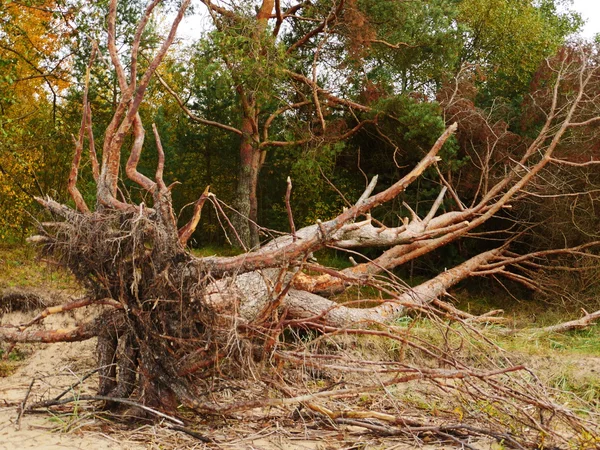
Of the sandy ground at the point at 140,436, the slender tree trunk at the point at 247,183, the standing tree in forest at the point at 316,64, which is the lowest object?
Answer: the sandy ground at the point at 140,436

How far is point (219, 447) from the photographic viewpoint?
14.4 ft

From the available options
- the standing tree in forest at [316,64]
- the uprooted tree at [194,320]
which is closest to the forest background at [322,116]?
the standing tree in forest at [316,64]

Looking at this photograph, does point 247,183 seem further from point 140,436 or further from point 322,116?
point 140,436

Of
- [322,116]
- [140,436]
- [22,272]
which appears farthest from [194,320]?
[322,116]

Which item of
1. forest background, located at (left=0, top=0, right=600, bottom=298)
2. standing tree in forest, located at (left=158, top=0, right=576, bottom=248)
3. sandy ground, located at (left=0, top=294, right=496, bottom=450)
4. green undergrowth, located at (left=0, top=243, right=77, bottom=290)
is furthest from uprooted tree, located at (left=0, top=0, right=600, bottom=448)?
standing tree in forest, located at (left=158, top=0, right=576, bottom=248)

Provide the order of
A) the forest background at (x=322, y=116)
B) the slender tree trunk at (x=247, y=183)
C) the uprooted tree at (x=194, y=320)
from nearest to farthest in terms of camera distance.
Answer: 1. the uprooted tree at (x=194, y=320)
2. the forest background at (x=322, y=116)
3. the slender tree trunk at (x=247, y=183)

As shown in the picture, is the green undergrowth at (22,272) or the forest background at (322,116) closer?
the green undergrowth at (22,272)

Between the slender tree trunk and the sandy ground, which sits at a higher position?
the slender tree trunk

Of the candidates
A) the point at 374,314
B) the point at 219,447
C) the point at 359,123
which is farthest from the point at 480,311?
the point at 219,447

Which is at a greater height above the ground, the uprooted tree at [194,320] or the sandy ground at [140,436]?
the uprooted tree at [194,320]

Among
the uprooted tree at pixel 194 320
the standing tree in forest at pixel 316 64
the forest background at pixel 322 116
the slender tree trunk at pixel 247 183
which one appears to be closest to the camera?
the uprooted tree at pixel 194 320

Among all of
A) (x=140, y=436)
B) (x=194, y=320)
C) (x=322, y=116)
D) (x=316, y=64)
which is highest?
(x=316, y=64)

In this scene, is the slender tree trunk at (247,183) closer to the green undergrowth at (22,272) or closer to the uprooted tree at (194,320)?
the green undergrowth at (22,272)

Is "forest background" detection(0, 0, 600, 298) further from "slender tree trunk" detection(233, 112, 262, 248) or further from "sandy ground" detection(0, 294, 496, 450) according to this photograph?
"sandy ground" detection(0, 294, 496, 450)
